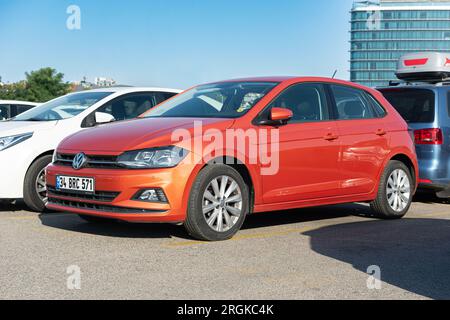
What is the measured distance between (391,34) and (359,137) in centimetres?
17790

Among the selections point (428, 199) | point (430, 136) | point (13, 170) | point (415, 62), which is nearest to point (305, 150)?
point (430, 136)

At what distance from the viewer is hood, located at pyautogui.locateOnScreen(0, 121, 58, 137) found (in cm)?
838

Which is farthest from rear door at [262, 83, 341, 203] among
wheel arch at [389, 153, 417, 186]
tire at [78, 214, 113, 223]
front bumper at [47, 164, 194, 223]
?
tire at [78, 214, 113, 223]

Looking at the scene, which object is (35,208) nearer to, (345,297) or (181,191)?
(181,191)

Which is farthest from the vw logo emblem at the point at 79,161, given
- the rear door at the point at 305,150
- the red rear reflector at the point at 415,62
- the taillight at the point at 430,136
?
the red rear reflector at the point at 415,62

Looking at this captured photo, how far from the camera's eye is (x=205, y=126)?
21.6 ft

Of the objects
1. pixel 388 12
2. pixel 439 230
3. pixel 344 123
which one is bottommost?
pixel 439 230

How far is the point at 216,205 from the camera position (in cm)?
654

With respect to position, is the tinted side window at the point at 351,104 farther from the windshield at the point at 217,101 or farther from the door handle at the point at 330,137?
the windshield at the point at 217,101

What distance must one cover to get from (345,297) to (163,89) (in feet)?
20.3

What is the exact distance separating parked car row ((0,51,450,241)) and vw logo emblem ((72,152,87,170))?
0.01 m

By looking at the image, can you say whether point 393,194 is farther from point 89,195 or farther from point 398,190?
point 89,195

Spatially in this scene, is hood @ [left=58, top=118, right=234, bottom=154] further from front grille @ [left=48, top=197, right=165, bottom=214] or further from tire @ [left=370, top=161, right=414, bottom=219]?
tire @ [left=370, top=161, right=414, bottom=219]
